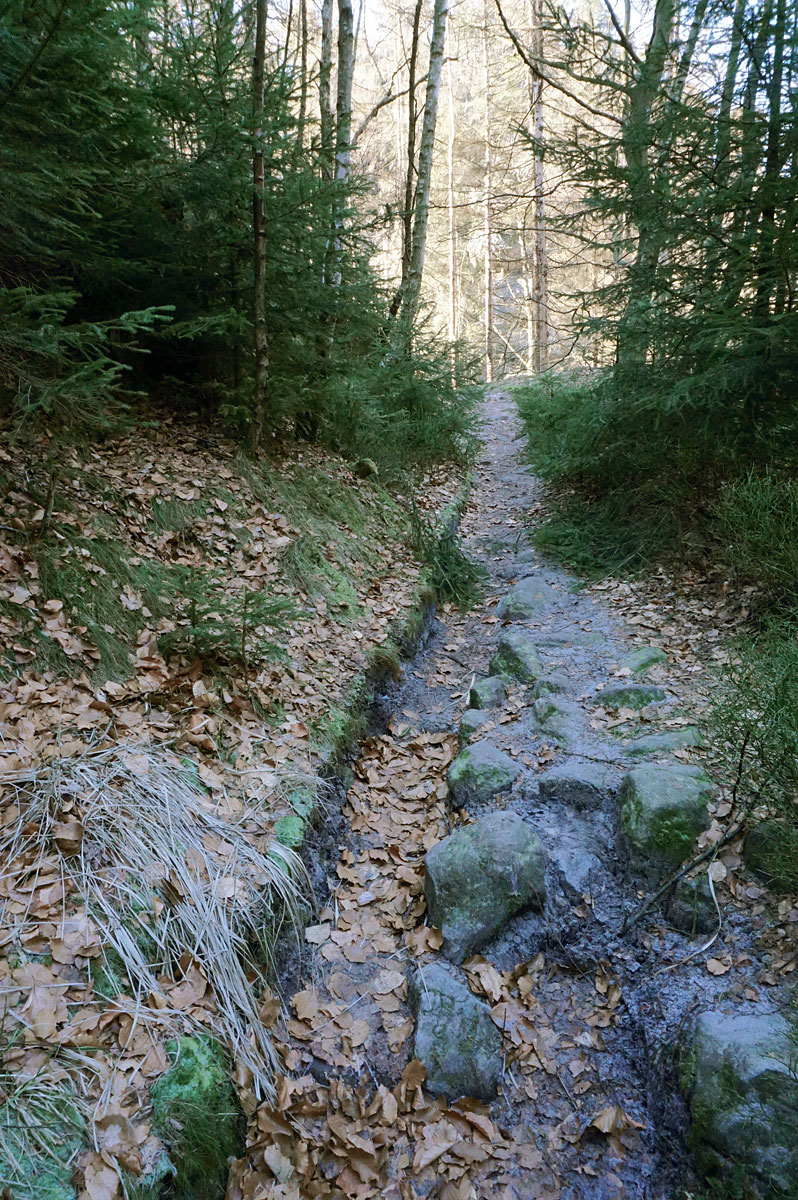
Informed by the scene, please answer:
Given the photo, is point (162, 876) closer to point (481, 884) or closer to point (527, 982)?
point (481, 884)

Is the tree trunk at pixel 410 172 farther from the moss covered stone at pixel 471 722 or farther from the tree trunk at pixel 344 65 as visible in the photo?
the moss covered stone at pixel 471 722

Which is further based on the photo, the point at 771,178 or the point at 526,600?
the point at 526,600

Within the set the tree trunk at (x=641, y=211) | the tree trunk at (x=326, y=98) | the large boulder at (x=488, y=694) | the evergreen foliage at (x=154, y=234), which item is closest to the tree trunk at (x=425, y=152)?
the tree trunk at (x=326, y=98)

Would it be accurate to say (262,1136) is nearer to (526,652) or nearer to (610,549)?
(526,652)

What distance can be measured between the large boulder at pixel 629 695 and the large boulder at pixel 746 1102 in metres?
2.10

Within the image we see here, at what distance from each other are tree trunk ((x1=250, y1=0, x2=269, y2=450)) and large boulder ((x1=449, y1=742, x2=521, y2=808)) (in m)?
3.72

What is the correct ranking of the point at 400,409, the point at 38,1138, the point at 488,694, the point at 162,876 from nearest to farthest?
the point at 38,1138
the point at 162,876
the point at 488,694
the point at 400,409

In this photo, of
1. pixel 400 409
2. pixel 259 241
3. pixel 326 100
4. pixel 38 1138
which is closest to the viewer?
pixel 38 1138

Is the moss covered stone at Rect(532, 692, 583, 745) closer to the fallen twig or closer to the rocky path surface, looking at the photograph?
the rocky path surface

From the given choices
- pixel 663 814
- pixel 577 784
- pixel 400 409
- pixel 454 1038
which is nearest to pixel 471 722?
pixel 577 784

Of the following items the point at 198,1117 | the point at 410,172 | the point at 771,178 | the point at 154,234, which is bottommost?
the point at 198,1117

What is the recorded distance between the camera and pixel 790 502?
459cm

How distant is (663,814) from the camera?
342cm

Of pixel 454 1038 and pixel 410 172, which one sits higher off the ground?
pixel 410 172
